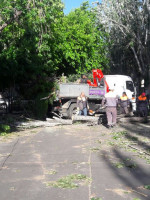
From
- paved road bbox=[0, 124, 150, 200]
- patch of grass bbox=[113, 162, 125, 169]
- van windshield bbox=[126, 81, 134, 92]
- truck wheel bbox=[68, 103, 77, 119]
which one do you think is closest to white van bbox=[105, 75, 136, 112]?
van windshield bbox=[126, 81, 134, 92]

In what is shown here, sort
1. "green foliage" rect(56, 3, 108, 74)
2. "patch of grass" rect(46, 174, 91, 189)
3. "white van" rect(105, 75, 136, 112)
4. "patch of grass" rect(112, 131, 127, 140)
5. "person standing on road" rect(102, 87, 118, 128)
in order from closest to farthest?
"patch of grass" rect(46, 174, 91, 189) → "patch of grass" rect(112, 131, 127, 140) → "person standing on road" rect(102, 87, 118, 128) → "white van" rect(105, 75, 136, 112) → "green foliage" rect(56, 3, 108, 74)

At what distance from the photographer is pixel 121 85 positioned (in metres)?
20.3

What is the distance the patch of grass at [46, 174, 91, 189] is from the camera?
18.8 ft

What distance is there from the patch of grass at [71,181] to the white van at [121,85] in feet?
46.0

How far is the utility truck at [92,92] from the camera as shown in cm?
1767

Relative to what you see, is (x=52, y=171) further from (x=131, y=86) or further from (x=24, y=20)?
(x=131, y=86)

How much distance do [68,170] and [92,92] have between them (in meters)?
11.9

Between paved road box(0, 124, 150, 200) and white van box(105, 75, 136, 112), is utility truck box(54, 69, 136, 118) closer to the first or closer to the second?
white van box(105, 75, 136, 112)

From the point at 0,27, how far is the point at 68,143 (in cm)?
425

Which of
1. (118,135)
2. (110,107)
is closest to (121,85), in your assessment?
(110,107)

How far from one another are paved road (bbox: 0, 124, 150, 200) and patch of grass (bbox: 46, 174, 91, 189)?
0.06 ft

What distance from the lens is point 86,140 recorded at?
10555 mm

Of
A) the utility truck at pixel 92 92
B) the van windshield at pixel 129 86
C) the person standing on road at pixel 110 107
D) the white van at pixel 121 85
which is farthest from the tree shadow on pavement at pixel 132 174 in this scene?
the van windshield at pixel 129 86

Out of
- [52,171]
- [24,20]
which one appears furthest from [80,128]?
[52,171]
